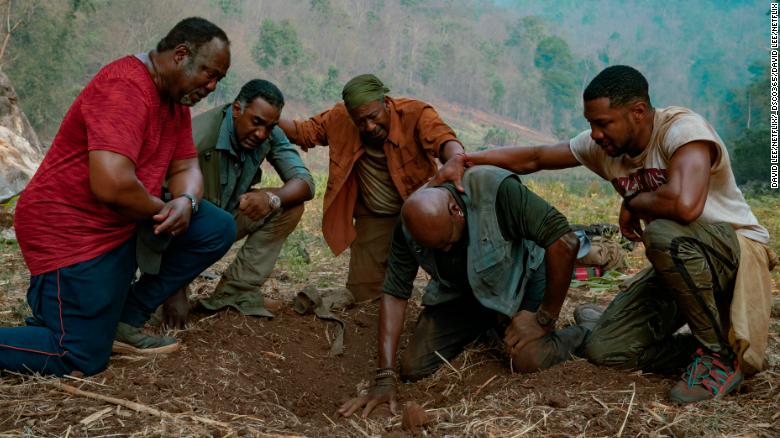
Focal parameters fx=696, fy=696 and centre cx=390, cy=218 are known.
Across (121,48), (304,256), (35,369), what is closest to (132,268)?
(35,369)

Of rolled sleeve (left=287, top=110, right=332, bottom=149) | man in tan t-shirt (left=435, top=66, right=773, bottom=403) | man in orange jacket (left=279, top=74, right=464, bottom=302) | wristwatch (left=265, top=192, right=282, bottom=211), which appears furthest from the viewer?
rolled sleeve (left=287, top=110, right=332, bottom=149)

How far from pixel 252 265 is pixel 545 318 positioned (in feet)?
5.84

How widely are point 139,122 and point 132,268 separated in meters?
0.67

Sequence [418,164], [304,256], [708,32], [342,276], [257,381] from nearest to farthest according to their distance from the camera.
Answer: [257,381] → [418,164] → [342,276] → [304,256] → [708,32]

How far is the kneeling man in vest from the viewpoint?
2947 millimetres

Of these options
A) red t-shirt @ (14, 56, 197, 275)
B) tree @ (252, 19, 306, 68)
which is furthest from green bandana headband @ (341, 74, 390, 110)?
tree @ (252, 19, 306, 68)

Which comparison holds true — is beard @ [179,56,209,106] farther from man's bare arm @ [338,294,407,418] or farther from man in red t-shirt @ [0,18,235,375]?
man's bare arm @ [338,294,407,418]

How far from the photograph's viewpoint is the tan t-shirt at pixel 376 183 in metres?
4.34

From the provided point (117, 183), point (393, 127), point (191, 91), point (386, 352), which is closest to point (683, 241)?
point (386, 352)

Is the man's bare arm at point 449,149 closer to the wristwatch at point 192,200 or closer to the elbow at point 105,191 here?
the wristwatch at point 192,200

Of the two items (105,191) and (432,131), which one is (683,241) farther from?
(105,191)

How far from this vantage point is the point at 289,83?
3366 centimetres

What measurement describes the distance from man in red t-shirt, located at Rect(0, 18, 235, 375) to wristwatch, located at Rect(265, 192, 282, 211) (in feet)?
3.25

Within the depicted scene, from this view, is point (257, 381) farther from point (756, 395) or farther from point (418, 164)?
point (756, 395)
